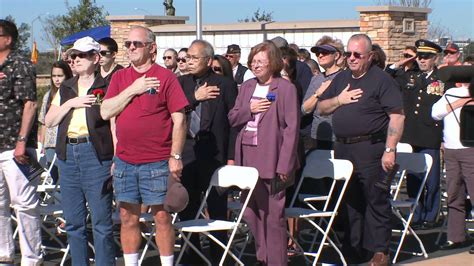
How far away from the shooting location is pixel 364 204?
27.7 ft

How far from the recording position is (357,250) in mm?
8523

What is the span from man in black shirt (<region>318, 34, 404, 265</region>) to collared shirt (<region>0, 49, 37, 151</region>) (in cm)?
236

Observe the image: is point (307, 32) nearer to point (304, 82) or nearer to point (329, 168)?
point (304, 82)

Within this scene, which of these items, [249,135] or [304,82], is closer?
[249,135]

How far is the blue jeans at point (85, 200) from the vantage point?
24.7ft

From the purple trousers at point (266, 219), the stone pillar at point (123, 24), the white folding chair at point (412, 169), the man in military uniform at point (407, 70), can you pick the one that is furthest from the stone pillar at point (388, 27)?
the purple trousers at point (266, 219)

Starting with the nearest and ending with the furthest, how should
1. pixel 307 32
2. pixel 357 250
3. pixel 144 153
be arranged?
pixel 144 153, pixel 357 250, pixel 307 32

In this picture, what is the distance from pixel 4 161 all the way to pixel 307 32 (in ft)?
35.7

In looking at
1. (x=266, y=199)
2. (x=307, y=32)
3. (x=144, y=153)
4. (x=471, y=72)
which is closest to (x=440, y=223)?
(x=266, y=199)

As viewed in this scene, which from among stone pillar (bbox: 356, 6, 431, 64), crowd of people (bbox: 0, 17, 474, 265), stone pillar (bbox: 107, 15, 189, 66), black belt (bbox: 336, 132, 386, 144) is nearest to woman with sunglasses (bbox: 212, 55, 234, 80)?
crowd of people (bbox: 0, 17, 474, 265)

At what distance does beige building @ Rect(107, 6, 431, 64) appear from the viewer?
17.8m

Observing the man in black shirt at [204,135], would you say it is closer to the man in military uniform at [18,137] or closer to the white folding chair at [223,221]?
the white folding chair at [223,221]

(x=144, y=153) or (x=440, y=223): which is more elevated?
(x=144, y=153)

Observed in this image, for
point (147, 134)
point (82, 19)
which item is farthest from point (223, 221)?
point (82, 19)
